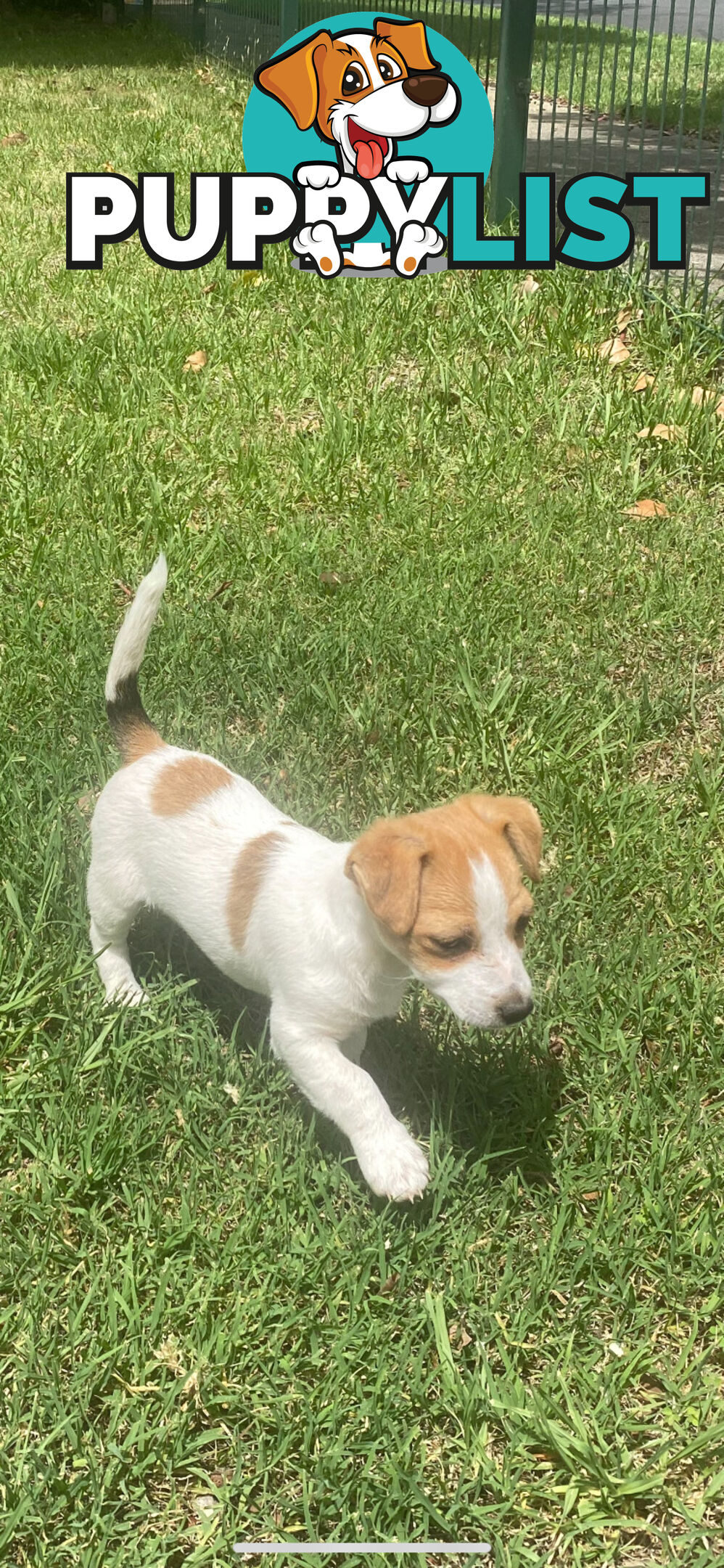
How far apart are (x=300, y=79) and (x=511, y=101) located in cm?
218

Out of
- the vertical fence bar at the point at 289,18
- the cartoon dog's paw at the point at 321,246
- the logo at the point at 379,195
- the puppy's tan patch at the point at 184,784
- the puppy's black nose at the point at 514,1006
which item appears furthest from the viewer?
the vertical fence bar at the point at 289,18

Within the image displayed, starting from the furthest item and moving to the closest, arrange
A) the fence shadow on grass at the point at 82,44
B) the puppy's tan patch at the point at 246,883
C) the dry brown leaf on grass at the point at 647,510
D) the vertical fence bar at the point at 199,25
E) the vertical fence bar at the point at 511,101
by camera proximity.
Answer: the vertical fence bar at the point at 199,25
the fence shadow on grass at the point at 82,44
the vertical fence bar at the point at 511,101
the dry brown leaf on grass at the point at 647,510
the puppy's tan patch at the point at 246,883

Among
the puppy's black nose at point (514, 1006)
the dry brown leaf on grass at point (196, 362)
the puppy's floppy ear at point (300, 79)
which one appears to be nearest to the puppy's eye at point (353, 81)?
the puppy's floppy ear at point (300, 79)

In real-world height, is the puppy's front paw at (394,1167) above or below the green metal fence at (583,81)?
below

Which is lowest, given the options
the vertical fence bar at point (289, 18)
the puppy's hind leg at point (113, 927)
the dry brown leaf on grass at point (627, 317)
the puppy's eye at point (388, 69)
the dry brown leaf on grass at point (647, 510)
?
the puppy's hind leg at point (113, 927)

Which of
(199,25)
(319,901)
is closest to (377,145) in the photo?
(319,901)

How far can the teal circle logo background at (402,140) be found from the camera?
236 inches

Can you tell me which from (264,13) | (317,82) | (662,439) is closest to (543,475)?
(662,439)

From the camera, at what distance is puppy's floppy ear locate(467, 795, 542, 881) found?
7.00ft

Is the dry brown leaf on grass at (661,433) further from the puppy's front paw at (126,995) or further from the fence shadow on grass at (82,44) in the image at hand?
the fence shadow on grass at (82,44)

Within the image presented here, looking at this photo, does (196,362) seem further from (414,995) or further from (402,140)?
(414,995)

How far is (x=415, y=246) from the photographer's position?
5.59m

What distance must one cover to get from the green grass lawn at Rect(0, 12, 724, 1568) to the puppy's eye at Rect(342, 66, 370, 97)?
1.77m

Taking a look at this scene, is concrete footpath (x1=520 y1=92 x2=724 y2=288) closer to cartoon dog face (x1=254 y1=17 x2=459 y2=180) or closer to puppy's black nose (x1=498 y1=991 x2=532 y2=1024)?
cartoon dog face (x1=254 y1=17 x2=459 y2=180)
